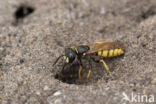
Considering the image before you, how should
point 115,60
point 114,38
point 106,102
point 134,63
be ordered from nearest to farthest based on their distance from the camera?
1. point 106,102
2. point 134,63
3. point 115,60
4. point 114,38

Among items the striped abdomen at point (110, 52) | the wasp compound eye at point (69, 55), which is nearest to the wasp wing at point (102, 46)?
the striped abdomen at point (110, 52)

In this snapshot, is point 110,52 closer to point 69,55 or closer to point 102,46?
point 102,46

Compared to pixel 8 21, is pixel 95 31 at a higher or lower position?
lower

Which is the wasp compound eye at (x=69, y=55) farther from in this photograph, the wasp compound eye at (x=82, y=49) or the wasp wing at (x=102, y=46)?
the wasp wing at (x=102, y=46)

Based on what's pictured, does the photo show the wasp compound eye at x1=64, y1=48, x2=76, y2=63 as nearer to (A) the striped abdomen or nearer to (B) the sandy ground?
(B) the sandy ground

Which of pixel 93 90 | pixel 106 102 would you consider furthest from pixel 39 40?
pixel 106 102

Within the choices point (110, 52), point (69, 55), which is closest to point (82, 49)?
point (69, 55)

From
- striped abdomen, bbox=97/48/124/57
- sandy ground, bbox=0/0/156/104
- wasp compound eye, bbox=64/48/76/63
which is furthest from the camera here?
striped abdomen, bbox=97/48/124/57

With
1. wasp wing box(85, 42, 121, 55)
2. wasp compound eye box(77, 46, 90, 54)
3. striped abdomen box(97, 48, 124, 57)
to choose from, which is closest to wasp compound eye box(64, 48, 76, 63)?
wasp compound eye box(77, 46, 90, 54)

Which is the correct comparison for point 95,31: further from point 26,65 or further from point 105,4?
point 26,65
